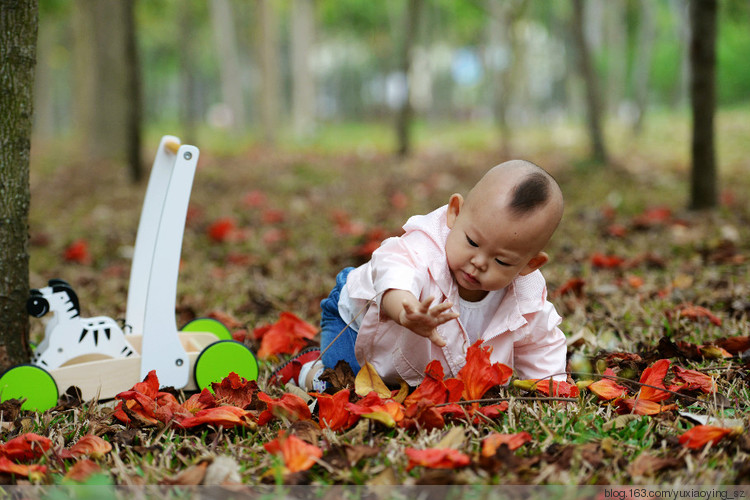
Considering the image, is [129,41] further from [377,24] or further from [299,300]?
[377,24]

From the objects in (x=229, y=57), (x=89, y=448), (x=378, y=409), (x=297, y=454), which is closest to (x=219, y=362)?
(x=89, y=448)

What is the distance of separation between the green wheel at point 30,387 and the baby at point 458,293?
29.8 inches

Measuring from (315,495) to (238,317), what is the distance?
79.9 inches

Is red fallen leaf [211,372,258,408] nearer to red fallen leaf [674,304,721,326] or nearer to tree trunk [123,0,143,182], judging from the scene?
red fallen leaf [674,304,721,326]

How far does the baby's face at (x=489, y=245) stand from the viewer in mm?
1935

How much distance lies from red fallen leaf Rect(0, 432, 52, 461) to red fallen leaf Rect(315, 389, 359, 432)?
2.40 feet

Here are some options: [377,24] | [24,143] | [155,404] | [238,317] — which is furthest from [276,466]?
[377,24]

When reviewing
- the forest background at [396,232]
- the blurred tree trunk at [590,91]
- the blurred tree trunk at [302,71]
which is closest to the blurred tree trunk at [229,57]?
the blurred tree trunk at [302,71]

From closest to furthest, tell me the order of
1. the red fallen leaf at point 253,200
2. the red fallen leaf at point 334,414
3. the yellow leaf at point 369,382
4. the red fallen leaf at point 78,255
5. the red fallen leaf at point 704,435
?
the red fallen leaf at point 704,435 → the red fallen leaf at point 334,414 → the yellow leaf at point 369,382 → the red fallen leaf at point 78,255 → the red fallen leaf at point 253,200

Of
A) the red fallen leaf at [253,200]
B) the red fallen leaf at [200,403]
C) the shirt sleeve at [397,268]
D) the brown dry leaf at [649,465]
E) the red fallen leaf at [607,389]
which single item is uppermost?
the shirt sleeve at [397,268]

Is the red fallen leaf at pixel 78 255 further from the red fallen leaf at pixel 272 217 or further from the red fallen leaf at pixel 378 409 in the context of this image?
the red fallen leaf at pixel 378 409

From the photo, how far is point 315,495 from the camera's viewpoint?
4.99ft

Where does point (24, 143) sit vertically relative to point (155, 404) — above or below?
above

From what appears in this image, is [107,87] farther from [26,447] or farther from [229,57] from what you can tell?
[26,447]
